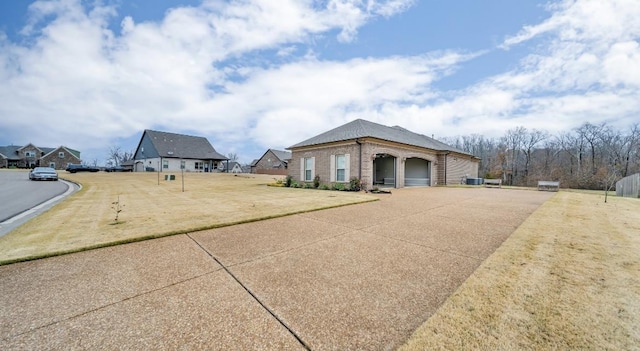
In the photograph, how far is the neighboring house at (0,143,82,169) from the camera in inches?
1858

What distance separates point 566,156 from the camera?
3441 centimetres

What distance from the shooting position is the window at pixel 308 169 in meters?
18.4

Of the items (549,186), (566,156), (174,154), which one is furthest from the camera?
(174,154)

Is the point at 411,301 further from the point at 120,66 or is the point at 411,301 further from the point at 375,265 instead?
the point at 120,66

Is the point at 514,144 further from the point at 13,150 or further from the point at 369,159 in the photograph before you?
the point at 13,150

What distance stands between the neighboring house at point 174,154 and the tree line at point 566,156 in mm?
45398

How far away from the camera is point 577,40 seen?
34.9ft

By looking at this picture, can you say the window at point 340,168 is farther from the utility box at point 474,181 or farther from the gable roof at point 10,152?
the gable roof at point 10,152

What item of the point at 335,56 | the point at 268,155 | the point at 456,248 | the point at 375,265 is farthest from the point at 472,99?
the point at 268,155

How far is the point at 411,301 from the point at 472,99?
904 inches

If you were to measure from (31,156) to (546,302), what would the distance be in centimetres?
7725

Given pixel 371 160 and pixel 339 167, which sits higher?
pixel 371 160

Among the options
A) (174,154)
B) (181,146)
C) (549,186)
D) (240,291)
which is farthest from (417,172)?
(181,146)

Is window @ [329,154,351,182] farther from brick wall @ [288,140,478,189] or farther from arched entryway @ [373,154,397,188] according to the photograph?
arched entryway @ [373,154,397,188]
